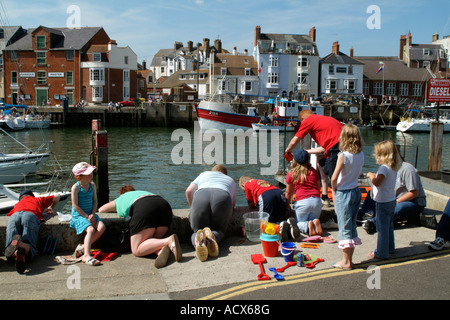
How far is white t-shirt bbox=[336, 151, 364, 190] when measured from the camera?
5.48 m

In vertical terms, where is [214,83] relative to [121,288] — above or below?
above

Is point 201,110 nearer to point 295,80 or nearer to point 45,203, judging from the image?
point 295,80

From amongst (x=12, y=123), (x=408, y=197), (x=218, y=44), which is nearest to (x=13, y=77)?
(x=12, y=123)

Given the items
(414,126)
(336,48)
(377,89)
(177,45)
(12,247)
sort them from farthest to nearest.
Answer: (177,45)
(377,89)
(336,48)
(414,126)
(12,247)

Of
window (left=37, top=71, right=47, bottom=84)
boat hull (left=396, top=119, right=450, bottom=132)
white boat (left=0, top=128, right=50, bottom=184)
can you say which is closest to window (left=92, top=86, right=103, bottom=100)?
window (left=37, top=71, right=47, bottom=84)

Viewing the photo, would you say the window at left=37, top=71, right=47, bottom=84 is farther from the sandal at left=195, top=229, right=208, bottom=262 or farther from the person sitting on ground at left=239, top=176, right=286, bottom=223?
the sandal at left=195, top=229, right=208, bottom=262

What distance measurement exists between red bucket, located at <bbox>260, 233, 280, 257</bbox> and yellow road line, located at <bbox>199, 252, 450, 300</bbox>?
29.0 inches

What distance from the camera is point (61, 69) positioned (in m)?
70.5

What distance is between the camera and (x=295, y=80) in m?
81.1

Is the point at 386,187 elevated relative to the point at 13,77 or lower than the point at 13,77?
lower

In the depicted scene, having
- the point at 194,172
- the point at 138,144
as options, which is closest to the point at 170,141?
the point at 138,144

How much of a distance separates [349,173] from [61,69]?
238 feet

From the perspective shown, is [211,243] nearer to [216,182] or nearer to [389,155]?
[216,182]
